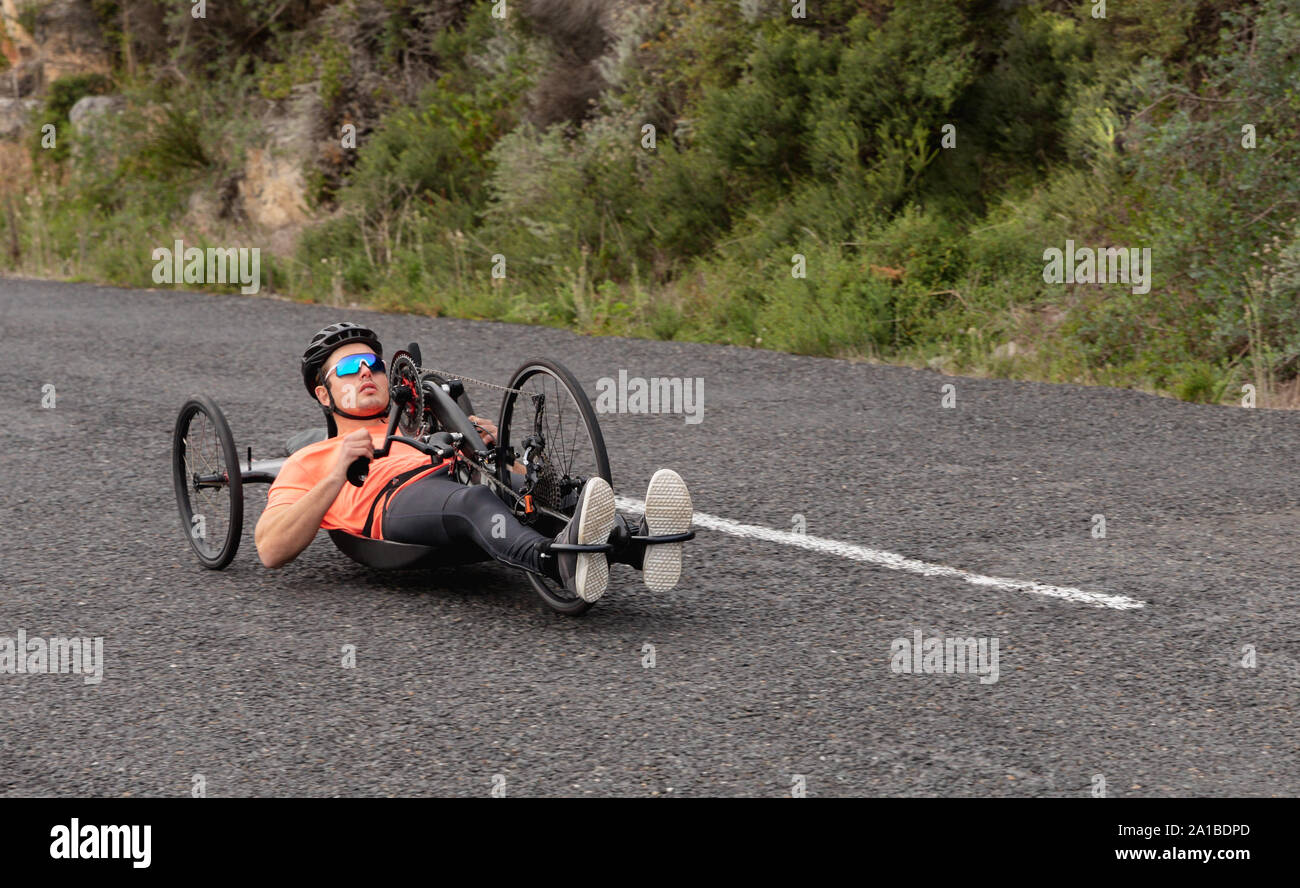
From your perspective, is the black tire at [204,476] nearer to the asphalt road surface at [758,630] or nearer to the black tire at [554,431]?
the asphalt road surface at [758,630]

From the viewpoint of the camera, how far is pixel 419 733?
4.46 metres

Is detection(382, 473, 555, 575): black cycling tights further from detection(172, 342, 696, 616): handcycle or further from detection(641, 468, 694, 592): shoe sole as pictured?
detection(641, 468, 694, 592): shoe sole

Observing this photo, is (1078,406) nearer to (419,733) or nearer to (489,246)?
(419,733)

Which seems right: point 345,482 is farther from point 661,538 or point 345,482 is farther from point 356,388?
point 661,538

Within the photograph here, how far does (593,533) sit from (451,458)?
0.95 metres

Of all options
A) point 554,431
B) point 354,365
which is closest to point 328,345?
point 354,365

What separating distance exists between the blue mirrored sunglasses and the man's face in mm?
10

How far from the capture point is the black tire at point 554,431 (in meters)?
5.45

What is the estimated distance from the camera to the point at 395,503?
5.73 m

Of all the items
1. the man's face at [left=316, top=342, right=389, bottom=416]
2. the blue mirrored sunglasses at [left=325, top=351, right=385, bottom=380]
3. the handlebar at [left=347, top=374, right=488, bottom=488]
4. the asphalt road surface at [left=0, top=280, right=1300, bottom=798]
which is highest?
the blue mirrored sunglasses at [left=325, top=351, right=385, bottom=380]

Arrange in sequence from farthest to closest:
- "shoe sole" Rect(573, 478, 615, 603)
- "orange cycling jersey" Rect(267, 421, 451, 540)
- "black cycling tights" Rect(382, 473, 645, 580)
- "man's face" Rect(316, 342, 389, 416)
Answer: "man's face" Rect(316, 342, 389, 416) < "orange cycling jersey" Rect(267, 421, 451, 540) < "black cycling tights" Rect(382, 473, 645, 580) < "shoe sole" Rect(573, 478, 615, 603)

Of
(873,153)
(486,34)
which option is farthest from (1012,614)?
(486,34)

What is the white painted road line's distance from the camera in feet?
18.5

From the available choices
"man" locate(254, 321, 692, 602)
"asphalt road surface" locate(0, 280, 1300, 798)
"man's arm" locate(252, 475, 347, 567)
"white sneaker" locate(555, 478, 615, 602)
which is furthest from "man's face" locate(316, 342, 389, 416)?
"white sneaker" locate(555, 478, 615, 602)
